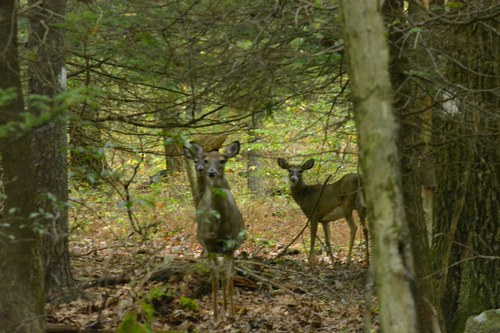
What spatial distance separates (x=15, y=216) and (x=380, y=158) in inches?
130

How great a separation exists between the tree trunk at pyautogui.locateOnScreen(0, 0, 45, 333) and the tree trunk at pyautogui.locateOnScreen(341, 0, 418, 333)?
3.11 metres

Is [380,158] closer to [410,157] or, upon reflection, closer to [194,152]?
[410,157]

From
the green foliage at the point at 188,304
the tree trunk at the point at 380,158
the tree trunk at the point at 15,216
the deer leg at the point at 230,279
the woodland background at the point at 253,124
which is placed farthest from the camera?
the deer leg at the point at 230,279

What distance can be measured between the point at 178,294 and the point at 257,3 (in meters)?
4.00

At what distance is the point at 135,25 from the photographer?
26.4 ft

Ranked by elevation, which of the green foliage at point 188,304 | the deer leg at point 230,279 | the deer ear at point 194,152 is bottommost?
the green foliage at point 188,304

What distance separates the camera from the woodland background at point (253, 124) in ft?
15.2

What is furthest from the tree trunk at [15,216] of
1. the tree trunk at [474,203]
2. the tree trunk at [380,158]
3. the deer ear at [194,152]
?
the deer ear at [194,152]

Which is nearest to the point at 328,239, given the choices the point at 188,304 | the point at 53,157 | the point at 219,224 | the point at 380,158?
the point at 219,224

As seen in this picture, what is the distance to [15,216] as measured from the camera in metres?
6.61

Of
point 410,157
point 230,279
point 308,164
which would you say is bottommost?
point 230,279

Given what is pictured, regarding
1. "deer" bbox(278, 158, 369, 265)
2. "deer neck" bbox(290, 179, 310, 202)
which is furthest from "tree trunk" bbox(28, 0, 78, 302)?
"deer neck" bbox(290, 179, 310, 202)

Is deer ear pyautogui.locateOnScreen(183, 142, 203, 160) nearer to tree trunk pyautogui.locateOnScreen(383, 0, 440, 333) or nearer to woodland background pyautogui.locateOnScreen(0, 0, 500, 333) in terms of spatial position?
woodland background pyautogui.locateOnScreen(0, 0, 500, 333)

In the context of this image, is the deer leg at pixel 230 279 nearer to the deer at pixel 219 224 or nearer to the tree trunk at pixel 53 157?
the deer at pixel 219 224
